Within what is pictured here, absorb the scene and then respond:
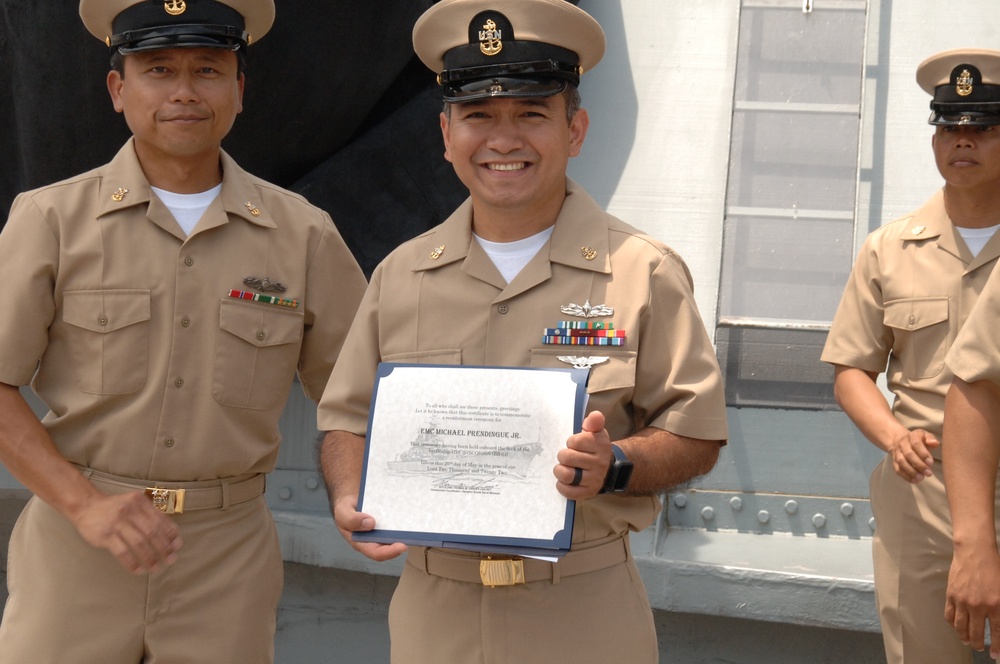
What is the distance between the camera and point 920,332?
3.14 m

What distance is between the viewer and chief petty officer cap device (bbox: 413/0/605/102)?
2.16 m

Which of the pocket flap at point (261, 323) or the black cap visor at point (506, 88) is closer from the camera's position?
the black cap visor at point (506, 88)

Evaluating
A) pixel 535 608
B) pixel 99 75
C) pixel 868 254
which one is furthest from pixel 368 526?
pixel 99 75

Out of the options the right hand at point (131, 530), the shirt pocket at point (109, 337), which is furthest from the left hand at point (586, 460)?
the shirt pocket at point (109, 337)

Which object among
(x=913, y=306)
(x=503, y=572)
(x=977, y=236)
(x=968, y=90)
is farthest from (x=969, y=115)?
(x=503, y=572)

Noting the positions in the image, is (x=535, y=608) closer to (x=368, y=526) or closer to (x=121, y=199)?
(x=368, y=526)

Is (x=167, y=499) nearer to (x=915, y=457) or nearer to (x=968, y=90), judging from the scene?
(x=915, y=457)

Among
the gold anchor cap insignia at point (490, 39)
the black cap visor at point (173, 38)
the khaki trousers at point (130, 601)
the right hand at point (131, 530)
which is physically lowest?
the khaki trousers at point (130, 601)

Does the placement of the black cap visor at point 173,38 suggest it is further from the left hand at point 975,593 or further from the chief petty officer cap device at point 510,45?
the left hand at point 975,593

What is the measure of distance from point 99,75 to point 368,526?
82.3 inches

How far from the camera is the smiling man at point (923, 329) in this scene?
117 inches

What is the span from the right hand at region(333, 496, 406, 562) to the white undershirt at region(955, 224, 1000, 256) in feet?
5.99

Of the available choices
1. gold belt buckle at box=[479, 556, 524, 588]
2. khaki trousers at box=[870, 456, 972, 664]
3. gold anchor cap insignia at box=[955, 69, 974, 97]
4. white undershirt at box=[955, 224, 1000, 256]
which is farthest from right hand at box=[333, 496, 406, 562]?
gold anchor cap insignia at box=[955, 69, 974, 97]

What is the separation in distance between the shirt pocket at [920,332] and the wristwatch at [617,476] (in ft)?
4.73
